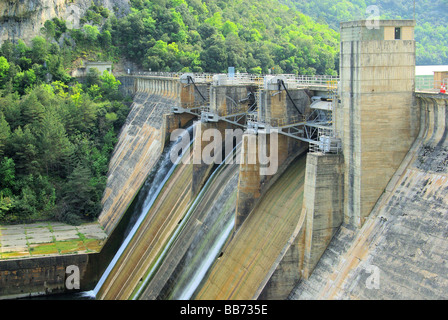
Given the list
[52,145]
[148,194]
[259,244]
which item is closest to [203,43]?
[52,145]

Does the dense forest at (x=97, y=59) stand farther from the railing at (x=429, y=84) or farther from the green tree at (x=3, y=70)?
the railing at (x=429, y=84)

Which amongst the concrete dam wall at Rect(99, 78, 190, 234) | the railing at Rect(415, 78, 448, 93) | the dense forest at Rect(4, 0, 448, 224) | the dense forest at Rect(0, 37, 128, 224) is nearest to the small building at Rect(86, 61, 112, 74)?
the dense forest at Rect(4, 0, 448, 224)

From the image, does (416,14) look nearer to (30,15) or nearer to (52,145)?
(30,15)

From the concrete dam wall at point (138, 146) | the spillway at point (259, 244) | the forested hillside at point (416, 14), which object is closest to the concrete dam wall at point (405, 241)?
the spillway at point (259, 244)

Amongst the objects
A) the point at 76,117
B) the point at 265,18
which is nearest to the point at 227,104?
the point at 76,117

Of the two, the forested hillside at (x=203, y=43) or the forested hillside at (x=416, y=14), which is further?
the forested hillside at (x=416, y=14)

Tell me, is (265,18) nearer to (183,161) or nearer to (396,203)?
(183,161)
